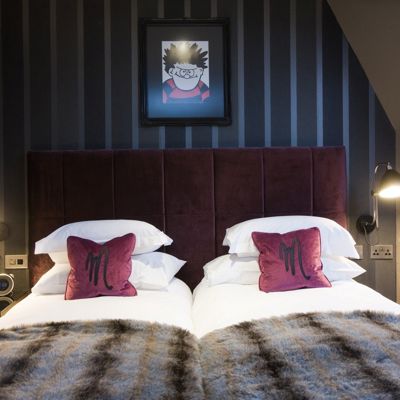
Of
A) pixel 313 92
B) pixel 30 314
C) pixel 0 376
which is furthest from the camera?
pixel 313 92

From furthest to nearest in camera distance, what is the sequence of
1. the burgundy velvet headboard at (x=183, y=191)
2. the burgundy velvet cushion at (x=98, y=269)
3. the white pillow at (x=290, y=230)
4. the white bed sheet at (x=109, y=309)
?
1. the burgundy velvet headboard at (x=183, y=191)
2. the white pillow at (x=290, y=230)
3. the burgundy velvet cushion at (x=98, y=269)
4. the white bed sheet at (x=109, y=309)

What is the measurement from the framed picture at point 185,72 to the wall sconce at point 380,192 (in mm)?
1004

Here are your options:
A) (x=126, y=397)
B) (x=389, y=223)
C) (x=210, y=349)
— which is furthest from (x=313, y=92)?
(x=126, y=397)

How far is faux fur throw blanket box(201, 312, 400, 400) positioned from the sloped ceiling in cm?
167

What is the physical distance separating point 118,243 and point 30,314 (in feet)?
1.80

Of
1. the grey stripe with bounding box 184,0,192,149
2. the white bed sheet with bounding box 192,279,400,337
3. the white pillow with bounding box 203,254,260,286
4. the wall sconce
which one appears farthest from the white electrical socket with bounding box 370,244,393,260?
the grey stripe with bounding box 184,0,192,149

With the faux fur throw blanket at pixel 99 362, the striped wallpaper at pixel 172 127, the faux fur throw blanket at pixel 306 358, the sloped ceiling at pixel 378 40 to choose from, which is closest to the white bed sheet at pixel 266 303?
the faux fur throw blanket at pixel 306 358

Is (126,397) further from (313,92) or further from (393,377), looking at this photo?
(313,92)

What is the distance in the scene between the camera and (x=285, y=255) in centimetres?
216

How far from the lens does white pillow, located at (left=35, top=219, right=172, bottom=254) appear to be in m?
2.29

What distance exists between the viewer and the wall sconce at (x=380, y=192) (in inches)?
93.9

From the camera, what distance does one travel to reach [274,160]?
2646 mm

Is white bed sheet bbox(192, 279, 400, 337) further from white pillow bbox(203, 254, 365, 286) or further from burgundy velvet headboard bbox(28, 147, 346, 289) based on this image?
burgundy velvet headboard bbox(28, 147, 346, 289)

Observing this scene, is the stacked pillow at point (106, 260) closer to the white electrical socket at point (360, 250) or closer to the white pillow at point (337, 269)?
the white pillow at point (337, 269)
